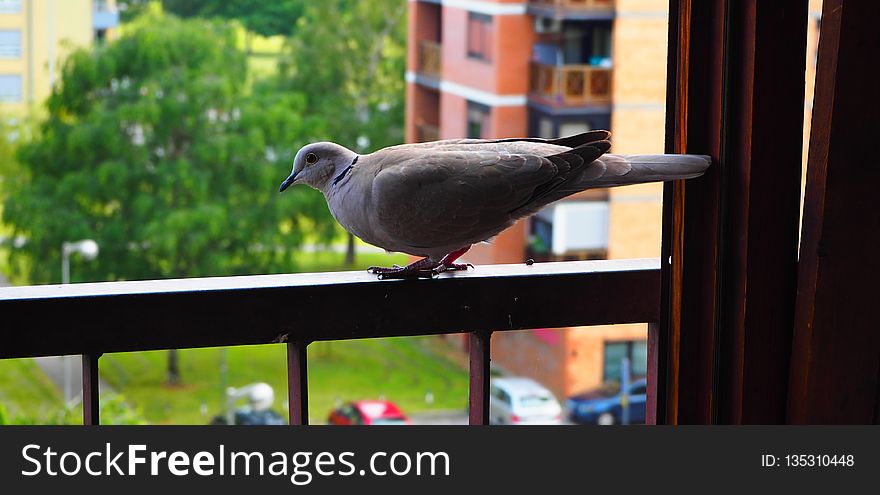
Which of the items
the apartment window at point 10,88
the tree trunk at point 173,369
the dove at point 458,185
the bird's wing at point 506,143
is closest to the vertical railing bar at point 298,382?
the dove at point 458,185

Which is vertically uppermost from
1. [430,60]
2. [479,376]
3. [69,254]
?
[430,60]

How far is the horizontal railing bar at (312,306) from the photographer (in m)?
0.77

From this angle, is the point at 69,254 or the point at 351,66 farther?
the point at 351,66

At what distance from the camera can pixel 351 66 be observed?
253 inches

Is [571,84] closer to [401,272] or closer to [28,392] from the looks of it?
[28,392]

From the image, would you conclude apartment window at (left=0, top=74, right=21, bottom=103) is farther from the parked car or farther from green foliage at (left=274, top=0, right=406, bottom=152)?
the parked car

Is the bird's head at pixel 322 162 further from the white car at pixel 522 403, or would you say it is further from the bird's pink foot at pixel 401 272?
the white car at pixel 522 403

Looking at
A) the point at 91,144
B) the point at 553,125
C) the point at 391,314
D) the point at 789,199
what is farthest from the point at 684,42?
the point at 91,144

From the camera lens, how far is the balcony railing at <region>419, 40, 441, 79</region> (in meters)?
4.87

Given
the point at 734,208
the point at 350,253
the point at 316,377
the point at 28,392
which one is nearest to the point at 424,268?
the point at 734,208

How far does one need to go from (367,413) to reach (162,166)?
192 cm

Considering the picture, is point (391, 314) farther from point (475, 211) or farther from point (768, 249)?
point (768, 249)

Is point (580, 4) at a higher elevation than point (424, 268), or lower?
higher

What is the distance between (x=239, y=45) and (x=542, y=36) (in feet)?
7.41
